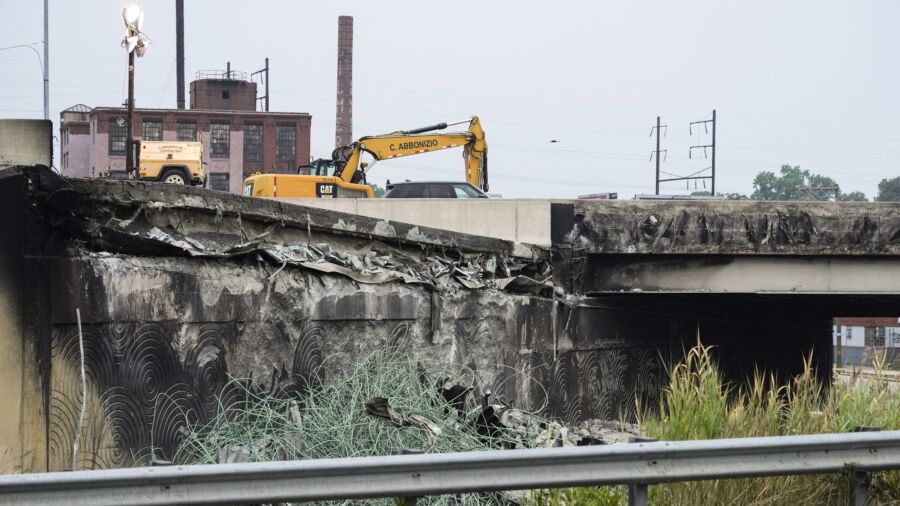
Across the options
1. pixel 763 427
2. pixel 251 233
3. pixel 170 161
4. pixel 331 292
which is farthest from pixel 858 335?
pixel 763 427

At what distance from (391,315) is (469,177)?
18513 mm

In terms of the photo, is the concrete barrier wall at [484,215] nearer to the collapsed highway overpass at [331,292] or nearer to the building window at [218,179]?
the collapsed highway overpass at [331,292]

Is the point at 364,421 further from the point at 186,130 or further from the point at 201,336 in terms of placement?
the point at 186,130

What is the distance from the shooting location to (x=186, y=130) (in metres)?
69.9

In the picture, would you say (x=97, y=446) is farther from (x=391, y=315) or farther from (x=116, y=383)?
(x=391, y=315)

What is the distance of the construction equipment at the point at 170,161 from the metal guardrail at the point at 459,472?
33.2 meters

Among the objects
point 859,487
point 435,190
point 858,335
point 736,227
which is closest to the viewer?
point 859,487

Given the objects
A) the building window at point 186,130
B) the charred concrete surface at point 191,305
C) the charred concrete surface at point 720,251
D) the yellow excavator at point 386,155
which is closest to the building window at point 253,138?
the building window at point 186,130

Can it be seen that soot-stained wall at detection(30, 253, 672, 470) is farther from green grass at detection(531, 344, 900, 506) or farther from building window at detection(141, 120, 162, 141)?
building window at detection(141, 120, 162, 141)

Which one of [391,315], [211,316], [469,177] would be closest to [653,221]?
[391,315]

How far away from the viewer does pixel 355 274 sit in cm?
959

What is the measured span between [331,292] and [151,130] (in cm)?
6378

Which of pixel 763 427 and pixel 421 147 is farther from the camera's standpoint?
pixel 421 147

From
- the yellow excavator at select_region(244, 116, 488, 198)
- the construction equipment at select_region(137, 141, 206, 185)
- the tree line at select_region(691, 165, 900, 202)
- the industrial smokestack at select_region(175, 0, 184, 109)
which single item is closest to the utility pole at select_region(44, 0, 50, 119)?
the construction equipment at select_region(137, 141, 206, 185)
